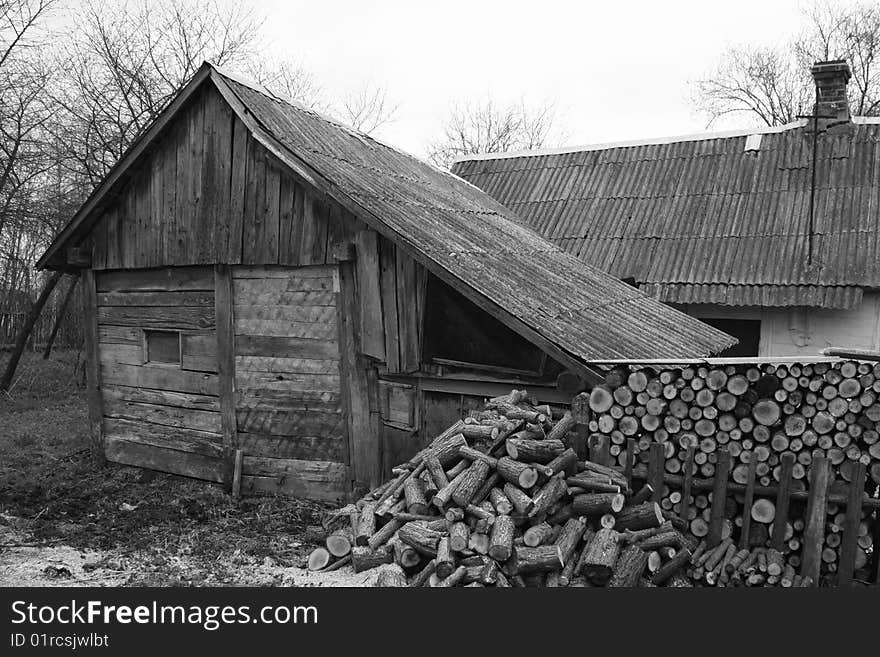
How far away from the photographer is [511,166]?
1677cm

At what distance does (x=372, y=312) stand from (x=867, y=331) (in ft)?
28.2

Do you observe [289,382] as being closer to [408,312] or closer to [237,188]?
[408,312]

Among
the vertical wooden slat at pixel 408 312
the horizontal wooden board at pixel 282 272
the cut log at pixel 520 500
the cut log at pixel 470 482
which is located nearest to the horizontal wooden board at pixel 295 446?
the vertical wooden slat at pixel 408 312

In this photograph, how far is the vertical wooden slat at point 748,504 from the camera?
575 cm

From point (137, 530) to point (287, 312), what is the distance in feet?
9.22

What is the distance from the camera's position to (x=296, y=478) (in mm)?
8281

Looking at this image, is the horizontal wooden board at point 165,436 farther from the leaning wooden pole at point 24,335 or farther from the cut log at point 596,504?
the leaning wooden pole at point 24,335

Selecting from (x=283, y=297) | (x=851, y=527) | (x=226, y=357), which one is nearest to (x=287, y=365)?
(x=283, y=297)

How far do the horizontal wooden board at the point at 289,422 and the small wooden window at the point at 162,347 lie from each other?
1427 millimetres

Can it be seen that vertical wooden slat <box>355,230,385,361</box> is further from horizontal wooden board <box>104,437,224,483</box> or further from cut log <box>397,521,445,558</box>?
horizontal wooden board <box>104,437,224,483</box>

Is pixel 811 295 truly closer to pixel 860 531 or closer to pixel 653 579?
pixel 860 531

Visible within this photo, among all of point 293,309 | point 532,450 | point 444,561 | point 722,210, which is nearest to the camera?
point 444,561

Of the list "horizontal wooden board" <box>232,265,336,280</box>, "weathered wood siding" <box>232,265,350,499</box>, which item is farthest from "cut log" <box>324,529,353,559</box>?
"horizontal wooden board" <box>232,265,336,280</box>

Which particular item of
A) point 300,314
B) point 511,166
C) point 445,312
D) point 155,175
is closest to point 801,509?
point 445,312
